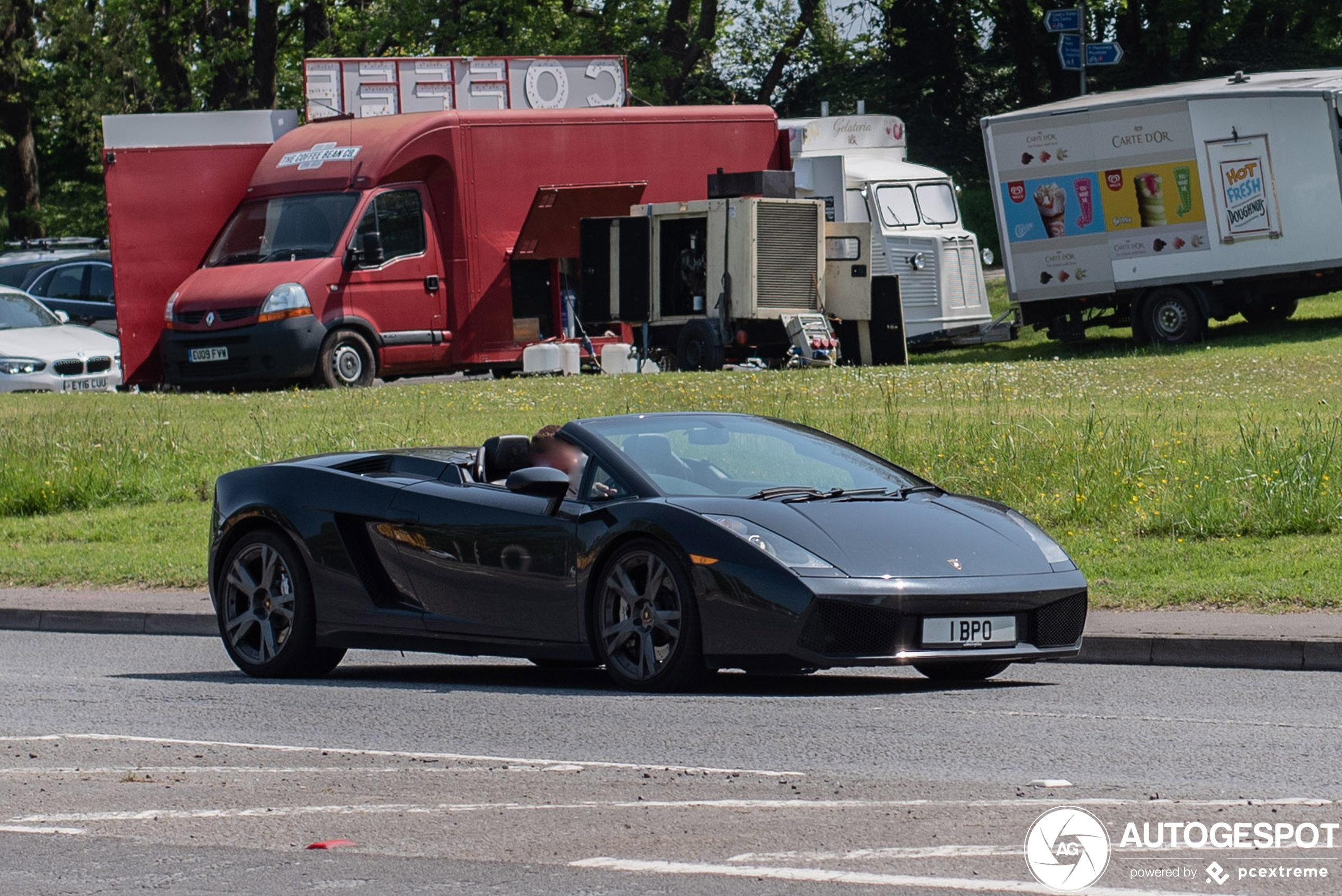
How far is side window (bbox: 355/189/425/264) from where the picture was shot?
2558cm

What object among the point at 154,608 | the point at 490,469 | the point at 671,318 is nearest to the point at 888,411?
the point at 154,608

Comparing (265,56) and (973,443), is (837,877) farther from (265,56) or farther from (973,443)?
(265,56)

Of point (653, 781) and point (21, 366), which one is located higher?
point (21, 366)

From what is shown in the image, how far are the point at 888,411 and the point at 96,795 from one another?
38.1 feet

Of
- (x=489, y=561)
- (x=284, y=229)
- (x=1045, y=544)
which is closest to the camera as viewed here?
(x=1045, y=544)

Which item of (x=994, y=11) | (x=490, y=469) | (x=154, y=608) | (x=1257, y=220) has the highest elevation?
(x=994, y=11)

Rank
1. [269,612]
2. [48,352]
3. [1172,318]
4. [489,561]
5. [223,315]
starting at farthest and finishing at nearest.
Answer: [1172,318]
[48,352]
[223,315]
[269,612]
[489,561]

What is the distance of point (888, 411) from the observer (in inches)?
695

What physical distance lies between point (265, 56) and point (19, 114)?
32.3 feet

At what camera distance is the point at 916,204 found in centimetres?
3206

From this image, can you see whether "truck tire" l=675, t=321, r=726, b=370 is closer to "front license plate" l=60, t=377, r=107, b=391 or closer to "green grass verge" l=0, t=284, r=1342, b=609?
"green grass verge" l=0, t=284, r=1342, b=609

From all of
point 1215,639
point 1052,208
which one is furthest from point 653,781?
point 1052,208

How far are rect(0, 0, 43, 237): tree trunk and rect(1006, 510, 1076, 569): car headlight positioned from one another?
1568 inches

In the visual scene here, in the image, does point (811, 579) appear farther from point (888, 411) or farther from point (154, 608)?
point (888, 411)
